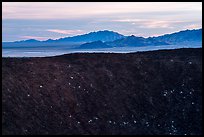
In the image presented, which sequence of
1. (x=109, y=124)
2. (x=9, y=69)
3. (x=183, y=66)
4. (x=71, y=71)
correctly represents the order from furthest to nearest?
(x=183, y=66), (x=71, y=71), (x=9, y=69), (x=109, y=124)

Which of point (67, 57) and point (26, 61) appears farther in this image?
point (67, 57)

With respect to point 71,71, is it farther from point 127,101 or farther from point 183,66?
point 183,66

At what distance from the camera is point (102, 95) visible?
104 feet

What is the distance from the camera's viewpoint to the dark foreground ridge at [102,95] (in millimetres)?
27391

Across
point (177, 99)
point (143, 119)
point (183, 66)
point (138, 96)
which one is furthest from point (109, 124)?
point (183, 66)

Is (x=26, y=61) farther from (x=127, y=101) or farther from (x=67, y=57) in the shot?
(x=127, y=101)

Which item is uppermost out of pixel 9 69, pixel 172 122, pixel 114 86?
pixel 9 69

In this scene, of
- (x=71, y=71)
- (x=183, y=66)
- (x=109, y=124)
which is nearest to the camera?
(x=109, y=124)

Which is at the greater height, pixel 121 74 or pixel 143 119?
pixel 121 74

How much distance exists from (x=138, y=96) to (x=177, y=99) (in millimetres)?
3338

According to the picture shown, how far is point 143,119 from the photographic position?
29922 millimetres

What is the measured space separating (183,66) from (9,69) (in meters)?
16.7

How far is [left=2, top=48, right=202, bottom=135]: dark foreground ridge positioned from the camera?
27.4 metres

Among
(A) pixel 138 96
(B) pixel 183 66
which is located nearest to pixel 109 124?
(A) pixel 138 96
